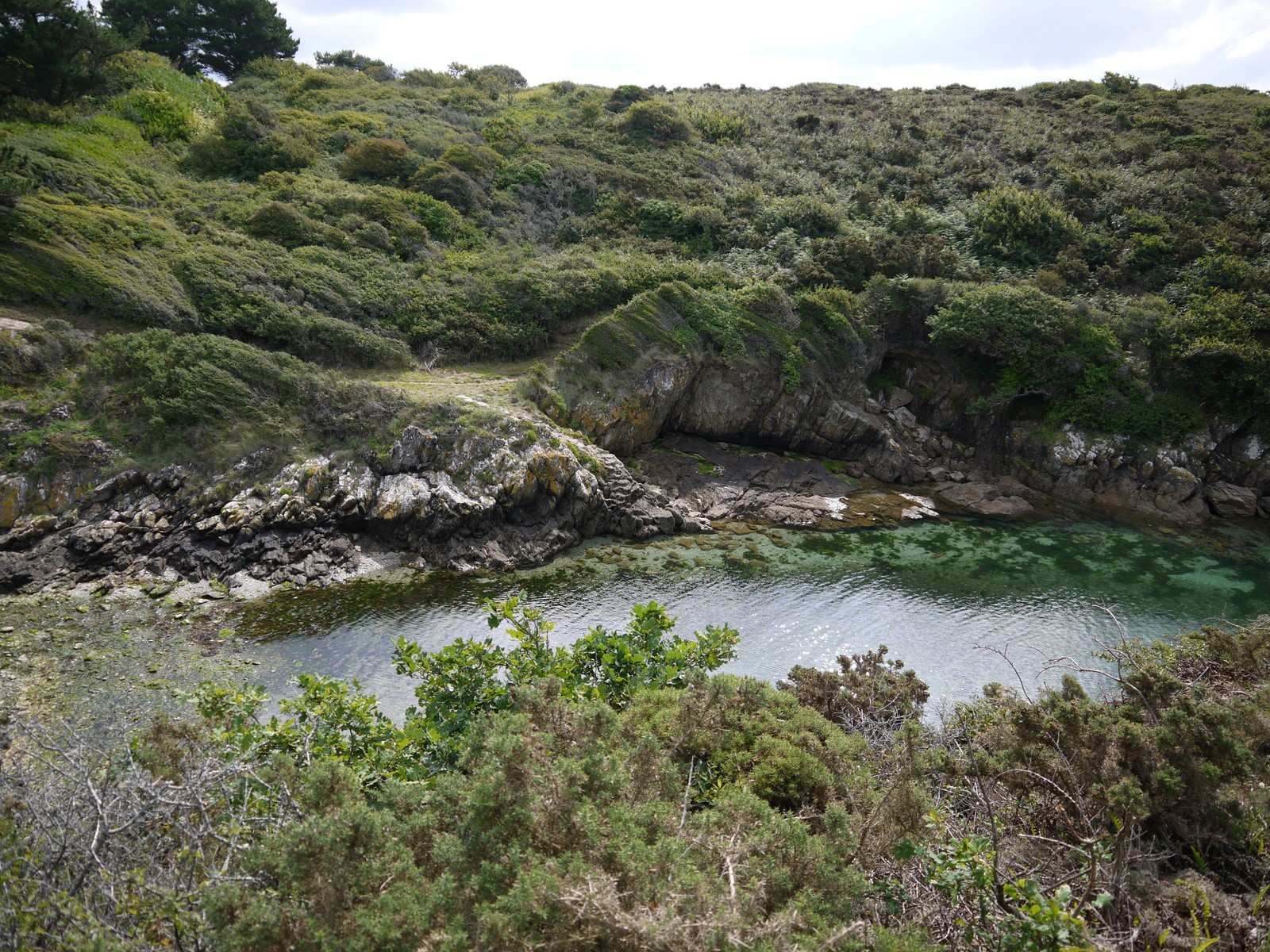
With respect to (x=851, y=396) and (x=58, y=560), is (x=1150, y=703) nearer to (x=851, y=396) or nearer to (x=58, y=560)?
(x=58, y=560)

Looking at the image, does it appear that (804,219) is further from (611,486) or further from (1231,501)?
(611,486)

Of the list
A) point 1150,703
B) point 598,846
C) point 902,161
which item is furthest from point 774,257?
point 598,846

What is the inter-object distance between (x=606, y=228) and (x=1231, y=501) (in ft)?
105

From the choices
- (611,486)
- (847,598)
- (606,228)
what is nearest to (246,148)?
(606,228)

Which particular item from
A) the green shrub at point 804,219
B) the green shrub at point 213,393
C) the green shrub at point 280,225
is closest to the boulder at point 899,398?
the green shrub at point 804,219

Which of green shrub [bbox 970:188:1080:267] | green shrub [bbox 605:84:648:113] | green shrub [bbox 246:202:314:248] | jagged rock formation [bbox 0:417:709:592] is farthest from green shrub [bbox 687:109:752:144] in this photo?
jagged rock formation [bbox 0:417:709:592]

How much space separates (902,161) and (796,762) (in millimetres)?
50946

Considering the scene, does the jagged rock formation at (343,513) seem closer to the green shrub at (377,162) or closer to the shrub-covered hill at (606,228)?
the shrub-covered hill at (606,228)

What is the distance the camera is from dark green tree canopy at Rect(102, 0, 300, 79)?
41.5 metres

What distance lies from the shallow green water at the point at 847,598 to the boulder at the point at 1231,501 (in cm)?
308

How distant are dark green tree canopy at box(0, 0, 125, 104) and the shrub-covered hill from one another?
2.98 feet

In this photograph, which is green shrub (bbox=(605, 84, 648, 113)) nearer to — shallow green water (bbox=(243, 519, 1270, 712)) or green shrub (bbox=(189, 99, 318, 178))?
green shrub (bbox=(189, 99, 318, 178))

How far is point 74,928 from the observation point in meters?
3.73

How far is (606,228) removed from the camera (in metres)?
36.7
